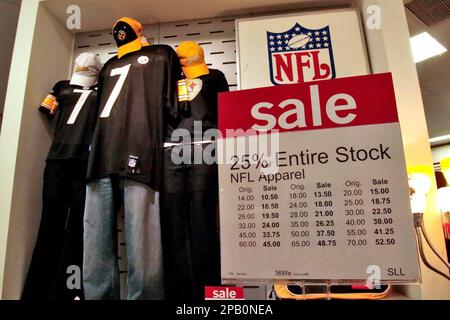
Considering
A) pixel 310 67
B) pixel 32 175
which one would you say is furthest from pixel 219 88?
pixel 32 175

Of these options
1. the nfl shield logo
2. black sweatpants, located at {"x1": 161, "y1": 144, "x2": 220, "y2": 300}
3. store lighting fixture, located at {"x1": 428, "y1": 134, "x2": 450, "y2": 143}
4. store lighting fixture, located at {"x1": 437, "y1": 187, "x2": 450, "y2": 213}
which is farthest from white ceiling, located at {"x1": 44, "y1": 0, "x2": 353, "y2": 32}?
store lighting fixture, located at {"x1": 428, "y1": 134, "x2": 450, "y2": 143}

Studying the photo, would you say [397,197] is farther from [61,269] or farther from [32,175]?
[32,175]

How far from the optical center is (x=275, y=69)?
5.02 feet

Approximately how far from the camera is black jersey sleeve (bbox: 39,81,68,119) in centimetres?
161

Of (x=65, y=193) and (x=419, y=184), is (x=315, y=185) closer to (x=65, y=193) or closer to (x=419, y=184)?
(x=419, y=184)

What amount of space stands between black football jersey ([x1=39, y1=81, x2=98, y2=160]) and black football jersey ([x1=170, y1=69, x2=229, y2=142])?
47 centimetres

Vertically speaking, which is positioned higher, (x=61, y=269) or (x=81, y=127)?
(x=81, y=127)

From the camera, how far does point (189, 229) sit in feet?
4.48

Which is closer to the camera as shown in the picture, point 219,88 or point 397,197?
point 397,197

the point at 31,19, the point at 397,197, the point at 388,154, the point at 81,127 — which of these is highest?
the point at 31,19

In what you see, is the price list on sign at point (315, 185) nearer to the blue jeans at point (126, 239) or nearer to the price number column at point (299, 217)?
the price number column at point (299, 217)

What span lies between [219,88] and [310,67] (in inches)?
18.3

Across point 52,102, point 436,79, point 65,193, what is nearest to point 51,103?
point 52,102

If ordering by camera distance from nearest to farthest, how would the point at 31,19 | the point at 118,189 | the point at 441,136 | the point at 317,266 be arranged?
the point at 317,266 → the point at 118,189 → the point at 31,19 → the point at 441,136
